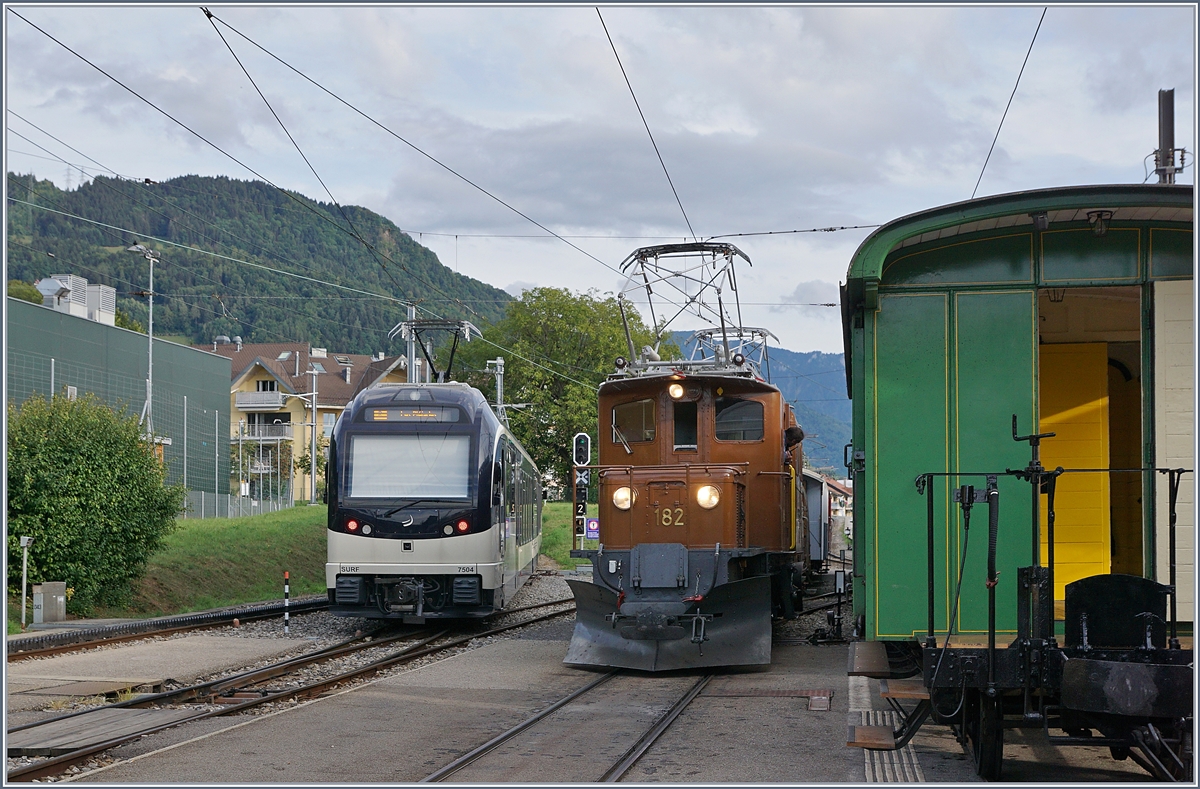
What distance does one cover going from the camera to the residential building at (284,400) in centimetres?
7325

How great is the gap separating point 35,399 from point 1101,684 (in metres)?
18.8

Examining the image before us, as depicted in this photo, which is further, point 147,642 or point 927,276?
point 147,642

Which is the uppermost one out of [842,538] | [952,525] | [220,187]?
[220,187]

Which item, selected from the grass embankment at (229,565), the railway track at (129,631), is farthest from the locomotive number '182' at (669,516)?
the grass embankment at (229,565)

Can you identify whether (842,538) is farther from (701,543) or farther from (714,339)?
(701,543)

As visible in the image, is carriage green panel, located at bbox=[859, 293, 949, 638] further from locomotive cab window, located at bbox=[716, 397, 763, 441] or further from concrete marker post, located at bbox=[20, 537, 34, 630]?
concrete marker post, located at bbox=[20, 537, 34, 630]

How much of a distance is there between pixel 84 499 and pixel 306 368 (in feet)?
230

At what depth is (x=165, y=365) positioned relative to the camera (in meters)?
44.0

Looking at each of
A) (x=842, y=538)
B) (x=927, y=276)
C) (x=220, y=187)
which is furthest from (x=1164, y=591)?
(x=220, y=187)

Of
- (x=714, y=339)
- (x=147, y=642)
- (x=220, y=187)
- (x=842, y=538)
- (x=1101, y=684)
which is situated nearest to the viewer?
(x=1101, y=684)

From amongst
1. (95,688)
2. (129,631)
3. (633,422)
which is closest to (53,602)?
(129,631)

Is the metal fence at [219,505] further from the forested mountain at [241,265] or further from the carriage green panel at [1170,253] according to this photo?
the forested mountain at [241,265]

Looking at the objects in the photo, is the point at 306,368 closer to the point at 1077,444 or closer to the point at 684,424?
the point at 684,424

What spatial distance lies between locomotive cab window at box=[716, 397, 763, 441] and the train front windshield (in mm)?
3656
